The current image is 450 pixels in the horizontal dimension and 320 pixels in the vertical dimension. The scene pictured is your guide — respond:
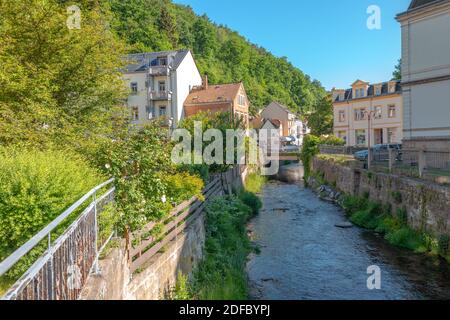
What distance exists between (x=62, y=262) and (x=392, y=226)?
1658 cm

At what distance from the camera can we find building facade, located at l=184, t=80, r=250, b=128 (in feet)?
145

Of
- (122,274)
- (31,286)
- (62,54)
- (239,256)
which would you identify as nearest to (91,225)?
(122,274)

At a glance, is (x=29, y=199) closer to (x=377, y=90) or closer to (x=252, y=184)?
(x=252, y=184)

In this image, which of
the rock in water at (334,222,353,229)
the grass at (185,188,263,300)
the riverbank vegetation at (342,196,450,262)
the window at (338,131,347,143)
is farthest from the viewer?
the window at (338,131,347,143)

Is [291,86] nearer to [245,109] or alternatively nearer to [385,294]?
[245,109]

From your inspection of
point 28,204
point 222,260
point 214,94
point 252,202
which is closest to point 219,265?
point 222,260

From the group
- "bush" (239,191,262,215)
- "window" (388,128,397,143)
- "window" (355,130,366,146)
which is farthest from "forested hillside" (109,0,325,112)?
"bush" (239,191,262,215)

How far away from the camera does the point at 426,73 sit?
2114 centimetres

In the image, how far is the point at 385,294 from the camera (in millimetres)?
10789

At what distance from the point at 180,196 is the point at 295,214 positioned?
13374 mm

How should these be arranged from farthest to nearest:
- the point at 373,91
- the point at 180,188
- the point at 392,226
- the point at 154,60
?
1. the point at 373,91
2. the point at 154,60
3. the point at 392,226
4. the point at 180,188

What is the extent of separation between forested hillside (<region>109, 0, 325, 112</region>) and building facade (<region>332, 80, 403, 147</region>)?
32.7 metres

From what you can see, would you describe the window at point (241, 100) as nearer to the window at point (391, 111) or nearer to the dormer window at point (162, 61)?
the dormer window at point (162, 61)

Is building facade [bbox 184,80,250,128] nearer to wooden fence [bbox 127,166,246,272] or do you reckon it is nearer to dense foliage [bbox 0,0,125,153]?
dense foliage [bbox 0,0,125,153]
